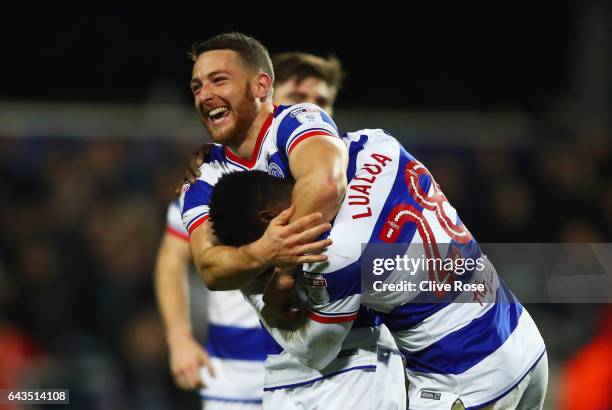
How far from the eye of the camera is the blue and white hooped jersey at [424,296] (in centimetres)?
289

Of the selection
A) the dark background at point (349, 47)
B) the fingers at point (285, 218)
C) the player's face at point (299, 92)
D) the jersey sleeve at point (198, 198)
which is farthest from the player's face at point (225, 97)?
the dark background at point (349, 47)

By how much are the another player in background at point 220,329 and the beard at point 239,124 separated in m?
1.17

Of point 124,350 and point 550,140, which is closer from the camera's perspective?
point 124,350

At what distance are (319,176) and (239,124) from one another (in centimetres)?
56

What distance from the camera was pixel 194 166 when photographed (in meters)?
3.36

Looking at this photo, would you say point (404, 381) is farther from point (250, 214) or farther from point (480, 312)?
point (250, 214)

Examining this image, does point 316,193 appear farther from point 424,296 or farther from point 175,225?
point 175,225

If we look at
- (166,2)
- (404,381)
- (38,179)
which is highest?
(166,2)

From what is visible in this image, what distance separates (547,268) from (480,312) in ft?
2.81

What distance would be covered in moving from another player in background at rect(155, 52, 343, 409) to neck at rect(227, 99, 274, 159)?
44.6 inches

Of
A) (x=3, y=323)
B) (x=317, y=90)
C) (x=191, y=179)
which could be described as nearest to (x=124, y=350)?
(x=3, y=323)

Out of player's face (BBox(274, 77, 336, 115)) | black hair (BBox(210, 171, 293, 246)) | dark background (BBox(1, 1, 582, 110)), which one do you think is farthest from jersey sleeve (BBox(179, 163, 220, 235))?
dark background (BBox(1, 1, 582, 110))

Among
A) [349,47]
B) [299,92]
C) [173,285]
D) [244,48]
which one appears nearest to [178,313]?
[173,285]

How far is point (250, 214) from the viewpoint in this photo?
290 centimetres
